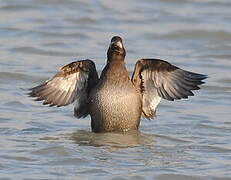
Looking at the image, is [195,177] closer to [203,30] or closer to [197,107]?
[197,107]

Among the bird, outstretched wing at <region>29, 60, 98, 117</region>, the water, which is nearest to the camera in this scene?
the water

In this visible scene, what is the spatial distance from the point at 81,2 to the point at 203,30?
2.93 metres

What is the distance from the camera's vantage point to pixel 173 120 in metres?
12.4

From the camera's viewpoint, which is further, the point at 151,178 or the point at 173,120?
the point at 173,120

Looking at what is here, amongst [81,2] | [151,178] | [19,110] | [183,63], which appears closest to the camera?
[151,178]

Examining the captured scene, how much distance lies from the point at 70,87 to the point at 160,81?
1.03 m

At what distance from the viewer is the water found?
33.0 feet

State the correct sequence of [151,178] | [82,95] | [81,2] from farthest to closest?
[81,2], [82,95], [151,178]

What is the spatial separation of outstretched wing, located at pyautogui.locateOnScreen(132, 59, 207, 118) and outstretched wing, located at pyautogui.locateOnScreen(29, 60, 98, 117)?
529 mm

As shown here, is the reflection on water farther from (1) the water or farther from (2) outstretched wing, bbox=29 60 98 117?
(2) outstretched wing, bbox=29 60 98 117

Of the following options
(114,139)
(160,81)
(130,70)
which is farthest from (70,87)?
(130,70)

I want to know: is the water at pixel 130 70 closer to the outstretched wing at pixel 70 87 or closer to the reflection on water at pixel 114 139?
the reflection on water at pixel 114 139

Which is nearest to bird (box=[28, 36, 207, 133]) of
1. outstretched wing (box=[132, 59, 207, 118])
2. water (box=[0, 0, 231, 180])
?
outstretched wing (box=[132, 59, 207, 118])

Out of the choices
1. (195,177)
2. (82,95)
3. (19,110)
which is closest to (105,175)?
(195,177)
